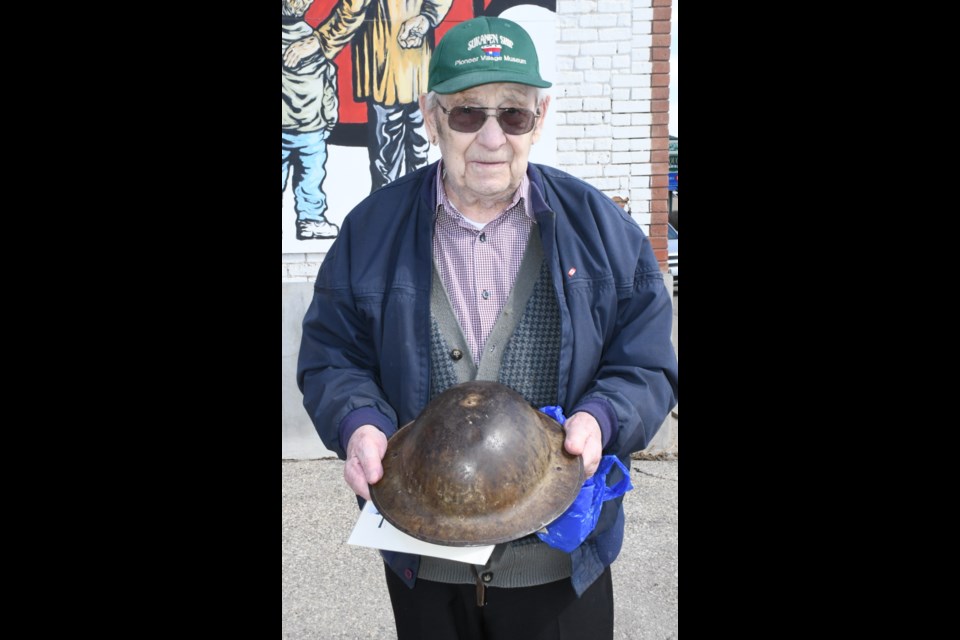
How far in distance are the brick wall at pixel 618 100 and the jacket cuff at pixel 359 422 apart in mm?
4798

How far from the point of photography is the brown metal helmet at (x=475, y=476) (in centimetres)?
192

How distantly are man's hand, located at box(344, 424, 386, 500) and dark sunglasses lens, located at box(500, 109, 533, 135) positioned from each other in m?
1.04

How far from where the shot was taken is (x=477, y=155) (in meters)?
2.35

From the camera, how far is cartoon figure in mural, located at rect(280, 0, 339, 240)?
6.63m

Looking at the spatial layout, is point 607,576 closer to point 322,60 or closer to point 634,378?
point 634,378

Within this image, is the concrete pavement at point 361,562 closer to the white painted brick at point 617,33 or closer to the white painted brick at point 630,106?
the white painted brick at point 630,106

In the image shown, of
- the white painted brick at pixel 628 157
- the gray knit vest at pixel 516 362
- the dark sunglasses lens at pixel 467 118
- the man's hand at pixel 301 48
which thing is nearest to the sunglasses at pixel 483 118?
the dark sunglasses lens at pixel 467 118

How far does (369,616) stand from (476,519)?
2992mm

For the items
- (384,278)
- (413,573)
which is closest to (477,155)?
(384,278)

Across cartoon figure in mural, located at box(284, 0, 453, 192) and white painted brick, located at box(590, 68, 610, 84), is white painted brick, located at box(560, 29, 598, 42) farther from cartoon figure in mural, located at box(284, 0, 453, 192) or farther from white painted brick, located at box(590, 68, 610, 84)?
cartoon figure in mural, located at box(284, 0, 453, 192)

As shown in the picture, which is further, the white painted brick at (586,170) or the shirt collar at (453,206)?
the white painted brick at (586,170)

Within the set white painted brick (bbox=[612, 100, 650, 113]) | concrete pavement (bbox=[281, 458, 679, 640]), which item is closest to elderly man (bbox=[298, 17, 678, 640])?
concrete pavement (bbox=[281, 458, 679, 640])

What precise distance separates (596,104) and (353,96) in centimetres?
219

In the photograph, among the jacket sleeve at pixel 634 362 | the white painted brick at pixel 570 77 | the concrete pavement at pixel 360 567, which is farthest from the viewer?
the white painted brick at pixel 570 77
